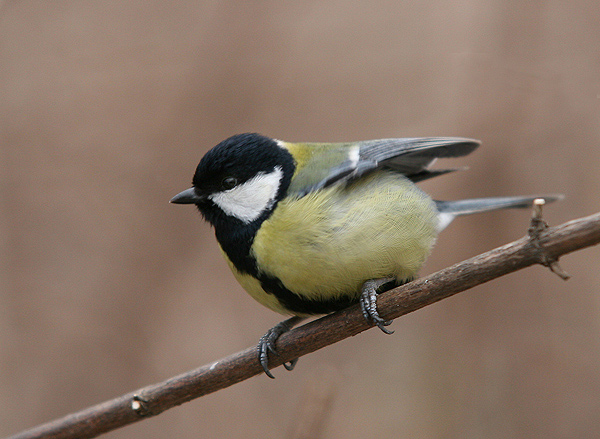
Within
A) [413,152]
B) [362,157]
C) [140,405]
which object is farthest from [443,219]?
[140,405]

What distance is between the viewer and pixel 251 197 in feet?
7.52

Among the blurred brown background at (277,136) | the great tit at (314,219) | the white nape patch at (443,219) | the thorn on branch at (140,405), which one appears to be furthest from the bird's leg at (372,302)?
the blurred brown background at (277,136)

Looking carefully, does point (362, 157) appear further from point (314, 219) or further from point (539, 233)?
point (539, 233)

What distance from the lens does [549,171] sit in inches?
140

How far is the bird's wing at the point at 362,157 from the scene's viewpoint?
2244 mm

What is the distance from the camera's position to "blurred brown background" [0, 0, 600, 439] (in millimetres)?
3482

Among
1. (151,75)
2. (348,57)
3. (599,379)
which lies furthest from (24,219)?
(599,379)

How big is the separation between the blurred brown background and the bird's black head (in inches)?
61.4

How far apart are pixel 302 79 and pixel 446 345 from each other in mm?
2073

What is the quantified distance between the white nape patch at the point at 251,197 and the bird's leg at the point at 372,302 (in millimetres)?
494

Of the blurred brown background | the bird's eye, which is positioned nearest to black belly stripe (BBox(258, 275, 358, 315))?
the bird's eye

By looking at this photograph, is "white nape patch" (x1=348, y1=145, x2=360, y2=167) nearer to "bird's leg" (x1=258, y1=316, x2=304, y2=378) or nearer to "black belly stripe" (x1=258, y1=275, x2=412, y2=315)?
"black belly stripe" (x1=258, y1=275, x2=412, y2=315)

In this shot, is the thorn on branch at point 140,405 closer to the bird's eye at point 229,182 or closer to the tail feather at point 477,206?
the bird's eye at point 229,182

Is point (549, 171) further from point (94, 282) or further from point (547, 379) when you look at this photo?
point (94, 282)
